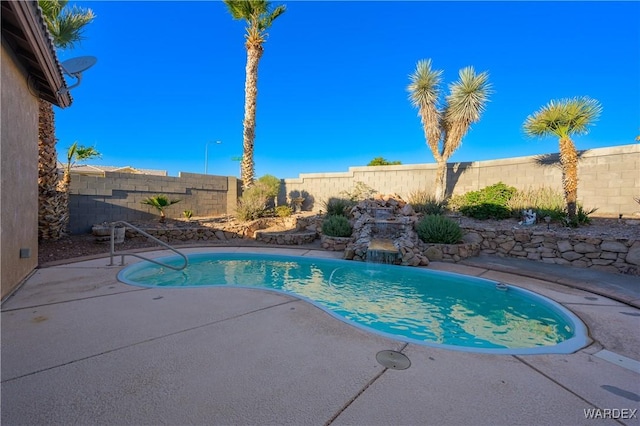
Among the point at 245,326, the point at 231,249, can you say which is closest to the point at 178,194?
the point at 231,249

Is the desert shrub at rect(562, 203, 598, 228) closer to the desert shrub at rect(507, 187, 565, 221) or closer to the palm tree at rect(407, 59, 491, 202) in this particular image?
the desert shrub at rect(507, 187, 565, 221)

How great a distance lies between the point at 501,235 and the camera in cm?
774

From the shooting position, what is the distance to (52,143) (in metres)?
7.57

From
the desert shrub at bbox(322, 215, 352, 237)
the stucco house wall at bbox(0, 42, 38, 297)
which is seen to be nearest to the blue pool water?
the stucco house wall at bbox(0, 42, 38, 297)

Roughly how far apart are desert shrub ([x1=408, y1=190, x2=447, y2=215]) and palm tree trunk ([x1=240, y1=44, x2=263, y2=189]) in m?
7.56

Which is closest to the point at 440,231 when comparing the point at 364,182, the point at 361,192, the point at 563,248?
the point at 563,248

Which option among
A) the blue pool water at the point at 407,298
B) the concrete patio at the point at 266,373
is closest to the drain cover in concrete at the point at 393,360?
the concrete patio at the point at 266,373

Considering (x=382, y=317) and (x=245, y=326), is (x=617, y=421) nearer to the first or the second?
(x=382, y=317)

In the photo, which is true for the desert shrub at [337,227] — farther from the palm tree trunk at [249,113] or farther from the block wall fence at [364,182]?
the palm tree trunk at [249,113]

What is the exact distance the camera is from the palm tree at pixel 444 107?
1124cm

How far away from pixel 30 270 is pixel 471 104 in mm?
13893

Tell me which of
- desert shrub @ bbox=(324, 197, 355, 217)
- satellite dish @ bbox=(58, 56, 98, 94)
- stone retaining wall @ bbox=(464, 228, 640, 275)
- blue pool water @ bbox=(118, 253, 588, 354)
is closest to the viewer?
blue pool water @ bbox=(118, 253, 588, 354)

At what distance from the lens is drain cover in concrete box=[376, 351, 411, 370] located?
2.32 metres

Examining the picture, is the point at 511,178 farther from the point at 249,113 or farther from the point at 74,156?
the point at 74,156
